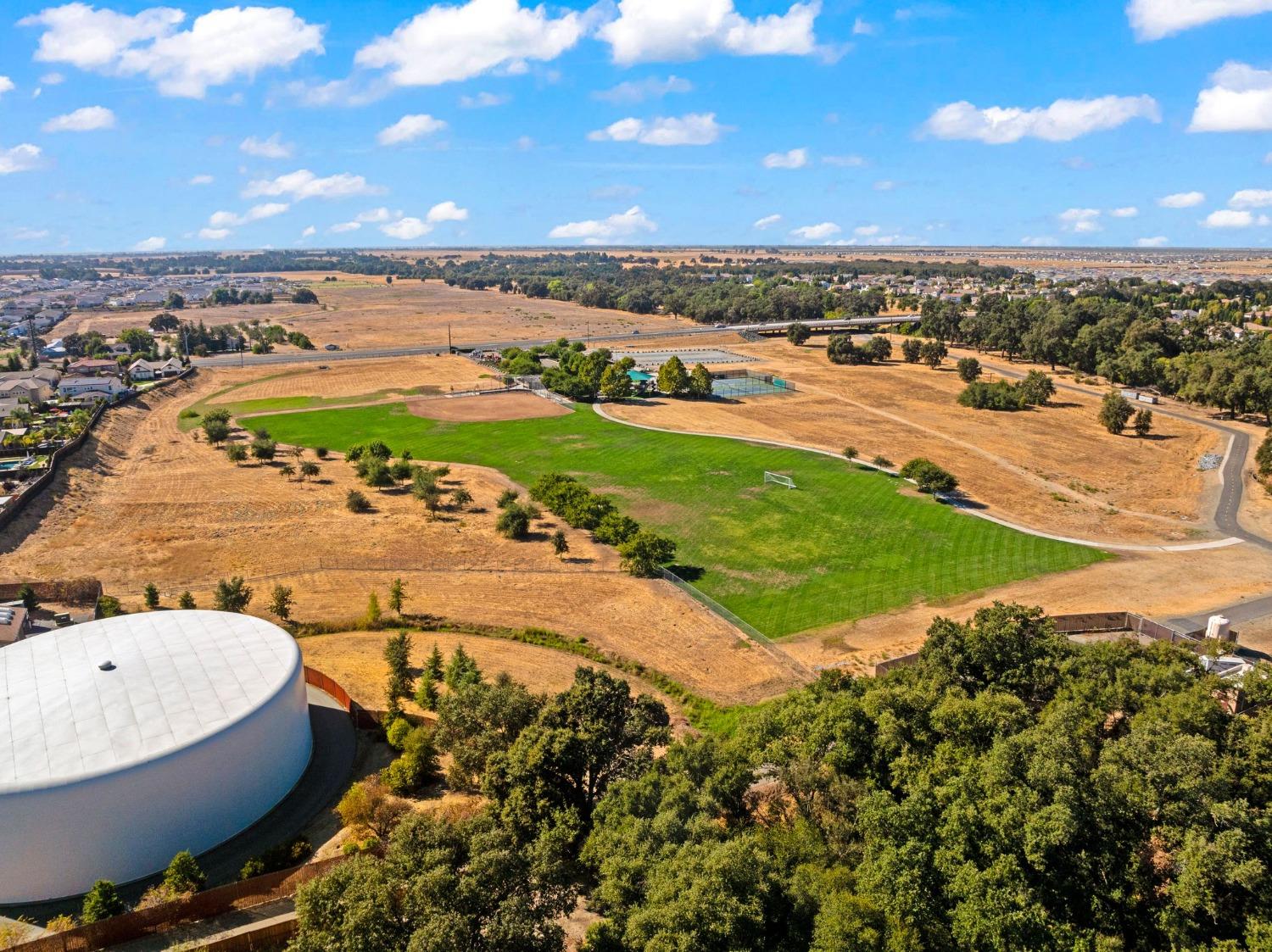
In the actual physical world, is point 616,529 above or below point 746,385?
below

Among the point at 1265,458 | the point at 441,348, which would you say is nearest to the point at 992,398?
the point at 1265,458

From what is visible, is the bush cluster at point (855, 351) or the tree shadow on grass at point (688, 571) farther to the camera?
the bush cluster at point (855, 351)

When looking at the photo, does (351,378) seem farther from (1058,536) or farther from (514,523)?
(1058,536)

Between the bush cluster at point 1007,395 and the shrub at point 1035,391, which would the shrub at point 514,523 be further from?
the shrub at point 1035,391

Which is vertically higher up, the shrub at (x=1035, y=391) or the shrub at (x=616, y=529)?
the shrub at (x=1035, y=391)

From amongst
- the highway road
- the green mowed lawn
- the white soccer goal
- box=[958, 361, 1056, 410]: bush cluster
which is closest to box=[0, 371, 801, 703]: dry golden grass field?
the green mowed lawn

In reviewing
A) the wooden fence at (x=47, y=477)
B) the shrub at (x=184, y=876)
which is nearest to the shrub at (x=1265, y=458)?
the shrub at (x=184, y=876)
